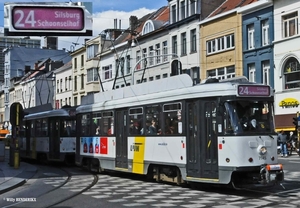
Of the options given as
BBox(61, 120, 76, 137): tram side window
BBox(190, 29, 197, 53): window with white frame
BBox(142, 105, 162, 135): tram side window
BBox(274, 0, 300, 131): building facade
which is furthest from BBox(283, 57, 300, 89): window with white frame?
BBox(142, 105, 162, 135): tram side window

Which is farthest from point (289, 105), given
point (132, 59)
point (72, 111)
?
point (132, 59)

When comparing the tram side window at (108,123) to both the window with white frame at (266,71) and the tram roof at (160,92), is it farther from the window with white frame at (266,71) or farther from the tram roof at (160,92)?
the window with white frame at (266,71)

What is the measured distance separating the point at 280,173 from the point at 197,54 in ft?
103

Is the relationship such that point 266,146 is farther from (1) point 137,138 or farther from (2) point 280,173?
(1) point 137,138

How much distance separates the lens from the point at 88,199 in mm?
13070

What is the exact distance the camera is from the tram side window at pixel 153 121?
624 inches

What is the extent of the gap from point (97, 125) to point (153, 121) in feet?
14.9

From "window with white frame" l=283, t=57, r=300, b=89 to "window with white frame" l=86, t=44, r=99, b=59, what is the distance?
32.1 meters

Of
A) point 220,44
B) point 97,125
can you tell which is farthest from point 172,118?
point 220,44

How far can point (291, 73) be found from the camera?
35000 millimetres

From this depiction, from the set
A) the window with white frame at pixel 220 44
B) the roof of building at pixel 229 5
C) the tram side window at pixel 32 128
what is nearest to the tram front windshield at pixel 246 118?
the tram side window at pixel 32 128

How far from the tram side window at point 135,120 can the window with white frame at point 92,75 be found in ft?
146

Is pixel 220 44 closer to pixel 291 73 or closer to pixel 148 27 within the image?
pixel 291 73

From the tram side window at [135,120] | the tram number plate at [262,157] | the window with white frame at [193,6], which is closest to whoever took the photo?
the tram number plate at [262,157]
